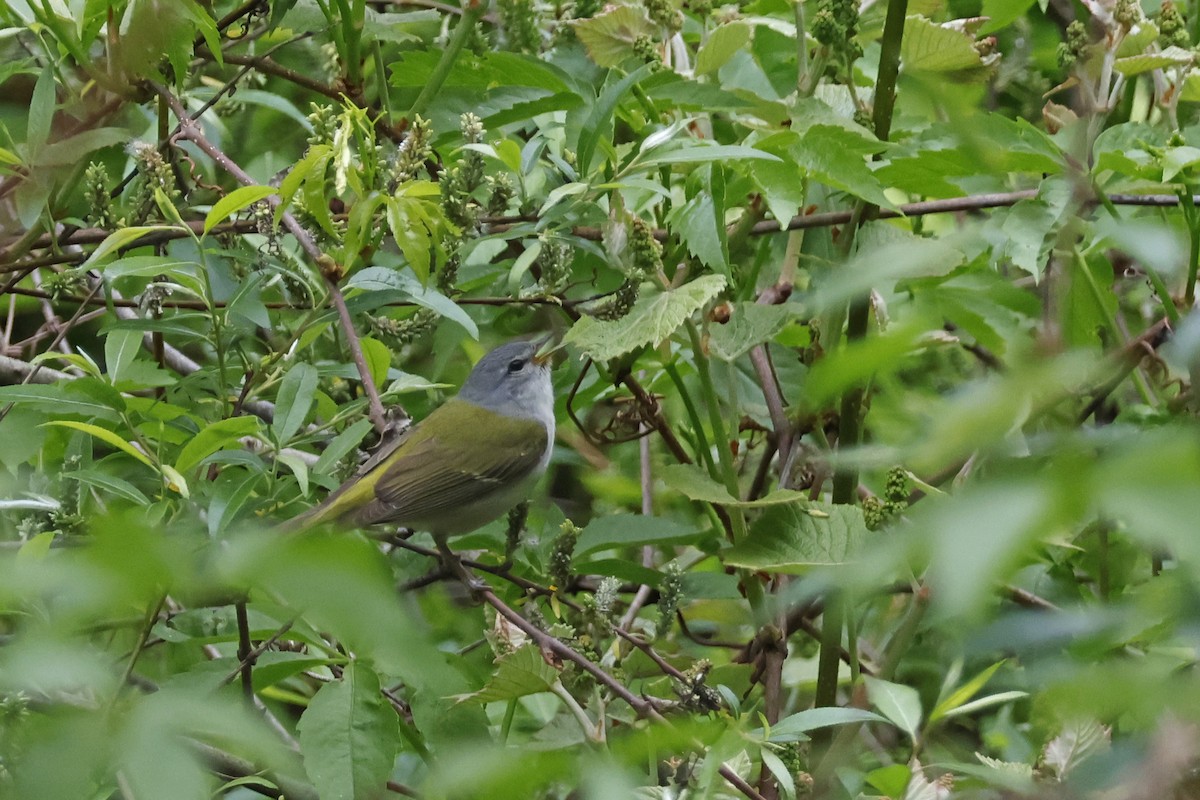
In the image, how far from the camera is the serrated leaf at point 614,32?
227 centimetres

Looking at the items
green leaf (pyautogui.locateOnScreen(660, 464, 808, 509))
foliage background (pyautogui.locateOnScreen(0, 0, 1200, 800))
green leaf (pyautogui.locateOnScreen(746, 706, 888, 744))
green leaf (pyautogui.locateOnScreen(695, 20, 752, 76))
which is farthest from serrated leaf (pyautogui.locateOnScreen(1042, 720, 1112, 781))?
green leaf (pyautogui.locateOnScreen(695, 20, 752, 76))

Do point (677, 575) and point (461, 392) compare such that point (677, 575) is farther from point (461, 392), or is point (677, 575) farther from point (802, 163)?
point (461, 392)

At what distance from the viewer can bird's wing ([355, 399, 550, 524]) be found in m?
2.85

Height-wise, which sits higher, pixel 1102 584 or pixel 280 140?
pixel 280 140

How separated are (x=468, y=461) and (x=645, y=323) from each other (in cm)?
143

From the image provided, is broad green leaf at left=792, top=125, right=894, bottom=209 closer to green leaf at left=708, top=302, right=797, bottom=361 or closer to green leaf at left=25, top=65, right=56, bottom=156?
green leaf at left=708, top=302, right=797, bottom=361

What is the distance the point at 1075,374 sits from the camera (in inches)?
30.2

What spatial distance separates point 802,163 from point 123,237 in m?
1.10

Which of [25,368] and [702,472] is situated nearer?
[702,472]

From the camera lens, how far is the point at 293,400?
193 centimetres

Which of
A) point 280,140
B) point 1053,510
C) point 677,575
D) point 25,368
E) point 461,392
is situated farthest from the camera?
point 461,392

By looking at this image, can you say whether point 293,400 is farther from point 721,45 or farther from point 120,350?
point 721,45

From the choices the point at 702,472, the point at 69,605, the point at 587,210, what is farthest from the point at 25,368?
the point at 69,605

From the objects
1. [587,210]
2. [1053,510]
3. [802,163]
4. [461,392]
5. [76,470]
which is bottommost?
[461,392]
